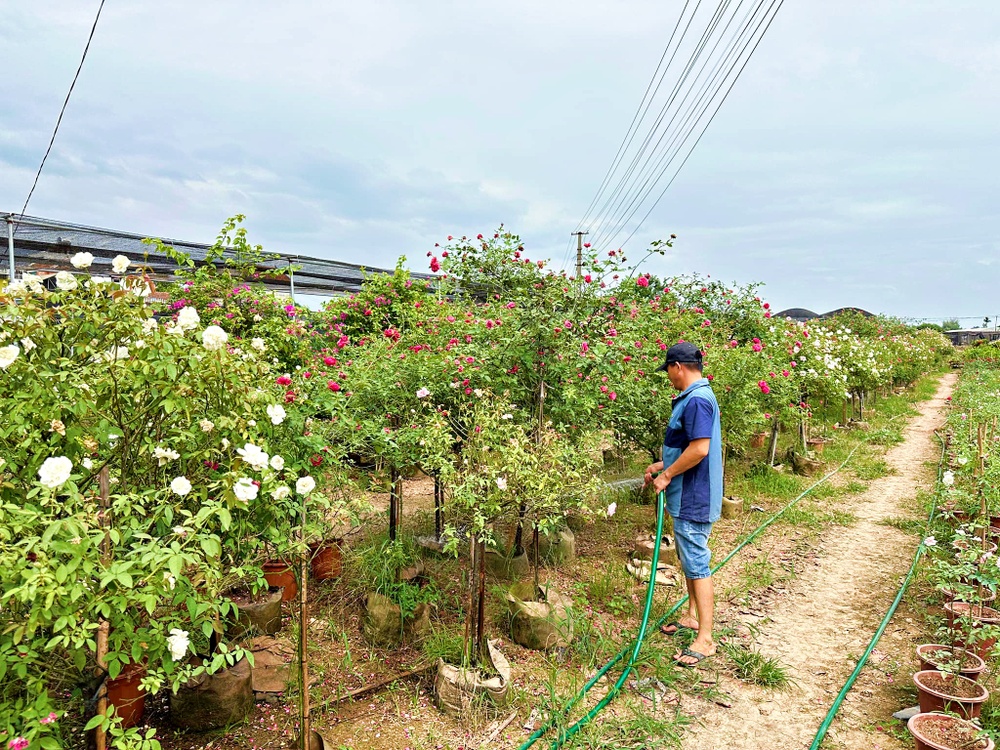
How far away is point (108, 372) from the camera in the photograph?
1.98 metres

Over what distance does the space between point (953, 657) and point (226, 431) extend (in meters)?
3.72

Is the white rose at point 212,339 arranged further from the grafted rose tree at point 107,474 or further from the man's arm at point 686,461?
the man's arm at point 686,461

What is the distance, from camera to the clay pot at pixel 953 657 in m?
2.93

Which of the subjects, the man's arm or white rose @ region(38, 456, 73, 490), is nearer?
white rose @ region(38, 456, 73, 490)

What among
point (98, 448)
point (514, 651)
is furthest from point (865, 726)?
point (98, 448)

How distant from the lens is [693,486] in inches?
134

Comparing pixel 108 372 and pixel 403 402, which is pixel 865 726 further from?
pixel 108 372

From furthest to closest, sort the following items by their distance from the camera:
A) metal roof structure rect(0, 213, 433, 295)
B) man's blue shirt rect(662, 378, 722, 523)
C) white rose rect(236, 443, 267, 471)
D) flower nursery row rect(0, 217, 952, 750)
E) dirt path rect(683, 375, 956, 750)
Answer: metal roof structure rect(0, 213, 433, 295) → man's blue shirt rect(662, 378, 722, 523) → dirt path rect(683, 375, 956, 750) → white rose rect(236, 443, 267, 471) → flower nursery row rect(0, 217, 952, 750)

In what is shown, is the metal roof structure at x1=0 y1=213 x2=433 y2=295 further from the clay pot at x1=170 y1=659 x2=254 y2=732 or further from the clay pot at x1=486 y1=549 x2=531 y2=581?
the clay pot at x1=170 y1=659 x2=254 y2=732

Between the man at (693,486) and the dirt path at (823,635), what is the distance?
12.9 inches

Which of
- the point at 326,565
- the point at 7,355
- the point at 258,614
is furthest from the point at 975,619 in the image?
the point at 7,355

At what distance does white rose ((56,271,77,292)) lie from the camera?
6.44 feet

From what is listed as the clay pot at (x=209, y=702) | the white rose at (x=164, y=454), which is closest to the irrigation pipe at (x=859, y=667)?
the clay pot at (x=209, y=702)

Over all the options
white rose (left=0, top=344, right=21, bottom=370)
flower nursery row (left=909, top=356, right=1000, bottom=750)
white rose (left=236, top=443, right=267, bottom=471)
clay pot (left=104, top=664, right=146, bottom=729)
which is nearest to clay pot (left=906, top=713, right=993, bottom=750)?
flower nursery row (left=909, top=356, right=1000, bottom=750)
